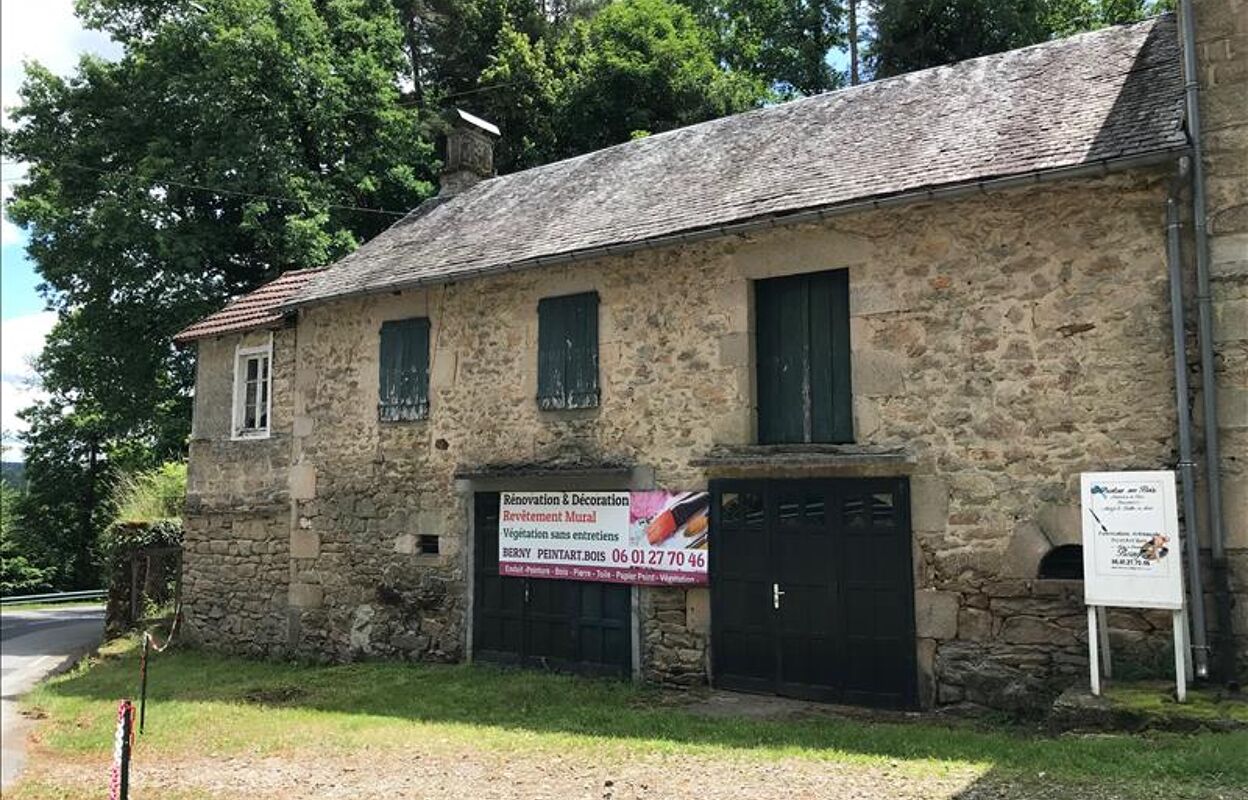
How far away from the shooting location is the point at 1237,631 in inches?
267

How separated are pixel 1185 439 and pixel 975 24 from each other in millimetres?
18321

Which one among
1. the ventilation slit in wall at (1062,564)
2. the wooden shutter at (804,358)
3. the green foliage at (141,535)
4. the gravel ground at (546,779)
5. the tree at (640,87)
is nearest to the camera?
the gravel ground at (546,779)

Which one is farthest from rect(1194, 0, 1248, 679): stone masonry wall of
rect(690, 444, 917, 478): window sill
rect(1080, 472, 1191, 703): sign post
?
rect(690, 444, 917, 478): window sill

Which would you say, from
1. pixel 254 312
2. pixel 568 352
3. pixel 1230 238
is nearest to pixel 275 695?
pixel 568 352

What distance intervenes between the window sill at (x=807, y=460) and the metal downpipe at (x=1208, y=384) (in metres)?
2.22

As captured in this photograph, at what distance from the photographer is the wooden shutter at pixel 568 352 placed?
33.6 ft

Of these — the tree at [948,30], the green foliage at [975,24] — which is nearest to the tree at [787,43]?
the tree at [948,30]

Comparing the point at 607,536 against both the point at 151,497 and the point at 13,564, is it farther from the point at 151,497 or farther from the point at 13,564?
the point at 151,497

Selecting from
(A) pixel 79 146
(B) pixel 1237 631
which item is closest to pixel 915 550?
(B) pixel 1237 631

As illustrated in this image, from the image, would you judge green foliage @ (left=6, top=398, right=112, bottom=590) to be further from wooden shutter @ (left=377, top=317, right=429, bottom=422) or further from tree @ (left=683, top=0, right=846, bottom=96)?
tree @ (left=683, top=0, right=846, bottom=96)

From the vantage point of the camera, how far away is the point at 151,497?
1656cm

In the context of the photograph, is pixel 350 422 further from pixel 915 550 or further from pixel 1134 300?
pixel 1134 300

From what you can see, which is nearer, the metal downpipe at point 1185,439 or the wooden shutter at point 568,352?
the metal downpipe at point 1185,439

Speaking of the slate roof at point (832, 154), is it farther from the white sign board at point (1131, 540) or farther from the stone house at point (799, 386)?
the white sign board at point (1131, 540)
